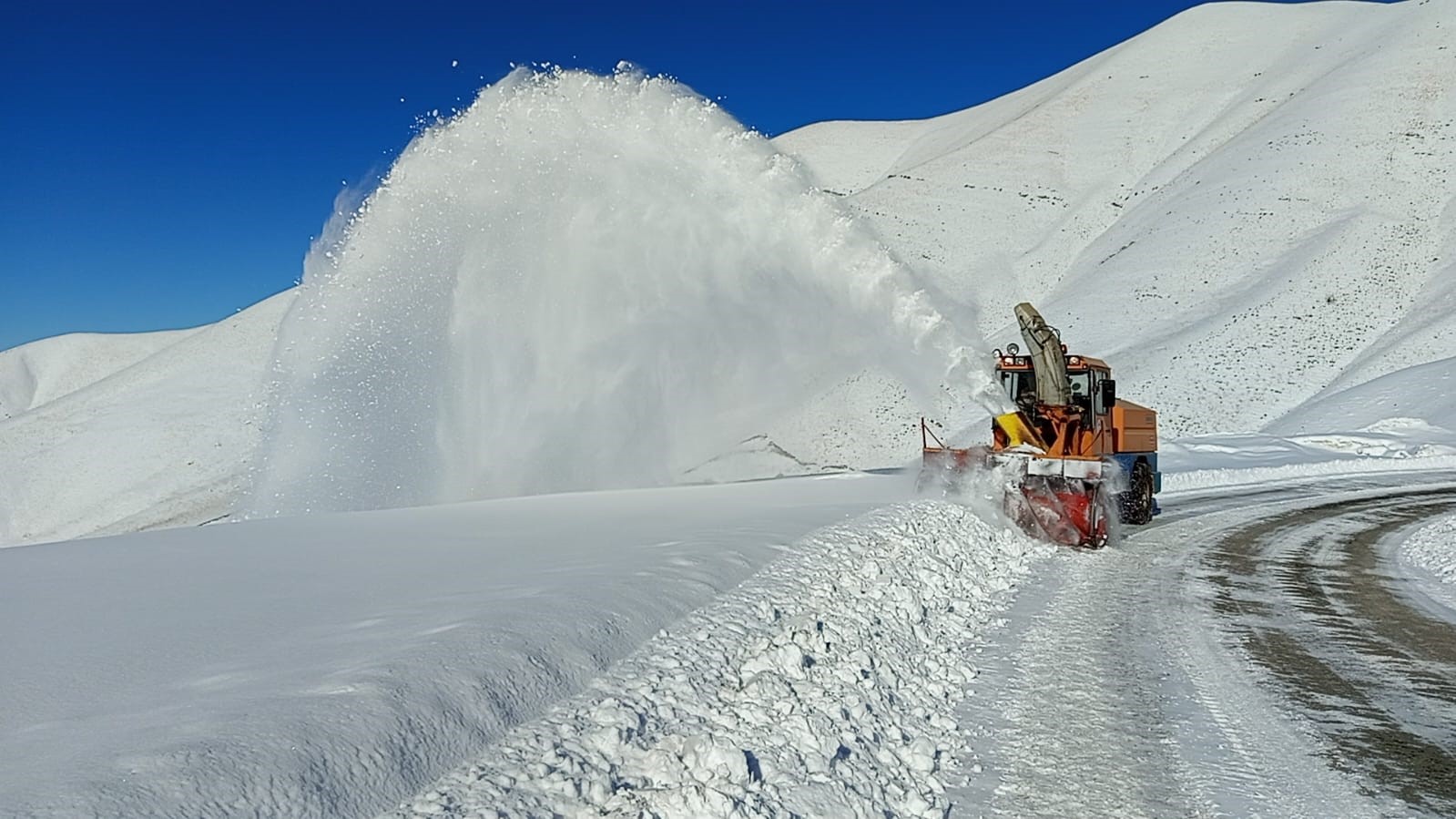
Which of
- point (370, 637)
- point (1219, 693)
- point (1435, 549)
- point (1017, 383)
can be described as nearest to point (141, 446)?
point (1017, 383)

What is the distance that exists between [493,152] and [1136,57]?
286 ft

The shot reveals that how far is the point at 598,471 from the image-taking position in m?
19.3

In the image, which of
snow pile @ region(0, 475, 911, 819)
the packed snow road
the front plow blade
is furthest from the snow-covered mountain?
snow pile @ region(0, 475, 911, 819)

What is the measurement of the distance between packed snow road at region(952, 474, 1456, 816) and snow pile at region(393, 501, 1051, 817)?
346 mm

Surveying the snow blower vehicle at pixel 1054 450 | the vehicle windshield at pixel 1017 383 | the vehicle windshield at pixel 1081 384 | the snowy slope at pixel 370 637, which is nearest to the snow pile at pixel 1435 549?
the snow blower vehicle at pixel 1054 450

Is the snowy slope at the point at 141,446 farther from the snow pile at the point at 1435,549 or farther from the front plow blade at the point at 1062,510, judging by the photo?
the snow pile at the point at 1435,549

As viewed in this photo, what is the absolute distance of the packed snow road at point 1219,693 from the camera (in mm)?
4734

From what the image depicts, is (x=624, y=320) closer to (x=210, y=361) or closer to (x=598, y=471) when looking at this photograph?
(x=598, y=471)

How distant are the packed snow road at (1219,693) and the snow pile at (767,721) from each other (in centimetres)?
35

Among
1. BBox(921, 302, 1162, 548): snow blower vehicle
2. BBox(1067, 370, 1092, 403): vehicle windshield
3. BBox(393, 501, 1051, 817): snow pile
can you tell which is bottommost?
BBox(393, 501, 1051, 817): snow pile

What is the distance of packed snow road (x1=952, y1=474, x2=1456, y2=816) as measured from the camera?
15.5 feet

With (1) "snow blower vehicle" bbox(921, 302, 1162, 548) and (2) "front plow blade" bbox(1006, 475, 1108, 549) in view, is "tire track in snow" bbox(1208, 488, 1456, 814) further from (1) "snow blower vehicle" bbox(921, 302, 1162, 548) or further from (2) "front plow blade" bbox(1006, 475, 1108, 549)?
(1) "snow blower vehicle" bbox(921, 302, 1162, 548)

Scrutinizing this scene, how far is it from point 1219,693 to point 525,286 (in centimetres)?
1513

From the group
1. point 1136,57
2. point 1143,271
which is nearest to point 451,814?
point 1143,271
